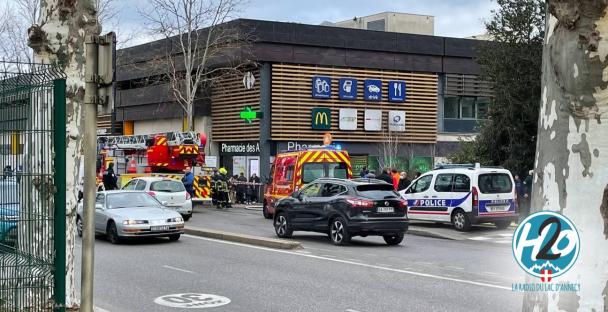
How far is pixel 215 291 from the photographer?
11.4 m

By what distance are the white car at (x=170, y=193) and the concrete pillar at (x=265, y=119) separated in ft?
42.3

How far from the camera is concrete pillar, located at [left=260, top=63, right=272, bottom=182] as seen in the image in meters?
38.3

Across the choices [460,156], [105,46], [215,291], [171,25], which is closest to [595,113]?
[105,46]

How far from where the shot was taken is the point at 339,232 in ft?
58.2

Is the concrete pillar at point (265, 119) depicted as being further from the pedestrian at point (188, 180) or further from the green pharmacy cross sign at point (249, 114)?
the pedestrian at point (188, 180)

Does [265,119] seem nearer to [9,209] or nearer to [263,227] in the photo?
[263,227]

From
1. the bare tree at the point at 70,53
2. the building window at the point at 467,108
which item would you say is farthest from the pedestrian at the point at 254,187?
the bare tree at the point at 70,53

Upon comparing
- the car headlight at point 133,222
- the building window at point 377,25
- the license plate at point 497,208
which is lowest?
the car headlight at point 133,222

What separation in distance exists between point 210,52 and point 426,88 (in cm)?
1297

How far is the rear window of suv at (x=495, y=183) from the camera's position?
21.4 meters

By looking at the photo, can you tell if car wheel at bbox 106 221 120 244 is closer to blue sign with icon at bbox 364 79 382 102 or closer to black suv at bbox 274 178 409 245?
black suv at bbox 274 178 409 245

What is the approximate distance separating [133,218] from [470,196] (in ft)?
31.7

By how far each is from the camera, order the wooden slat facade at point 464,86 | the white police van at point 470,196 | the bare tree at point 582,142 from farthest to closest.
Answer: the wooden slat facade at point 464,86 < the white police van at point 470,196 < the bare tree at point 582,142

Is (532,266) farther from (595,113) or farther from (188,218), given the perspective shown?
(188,218)
